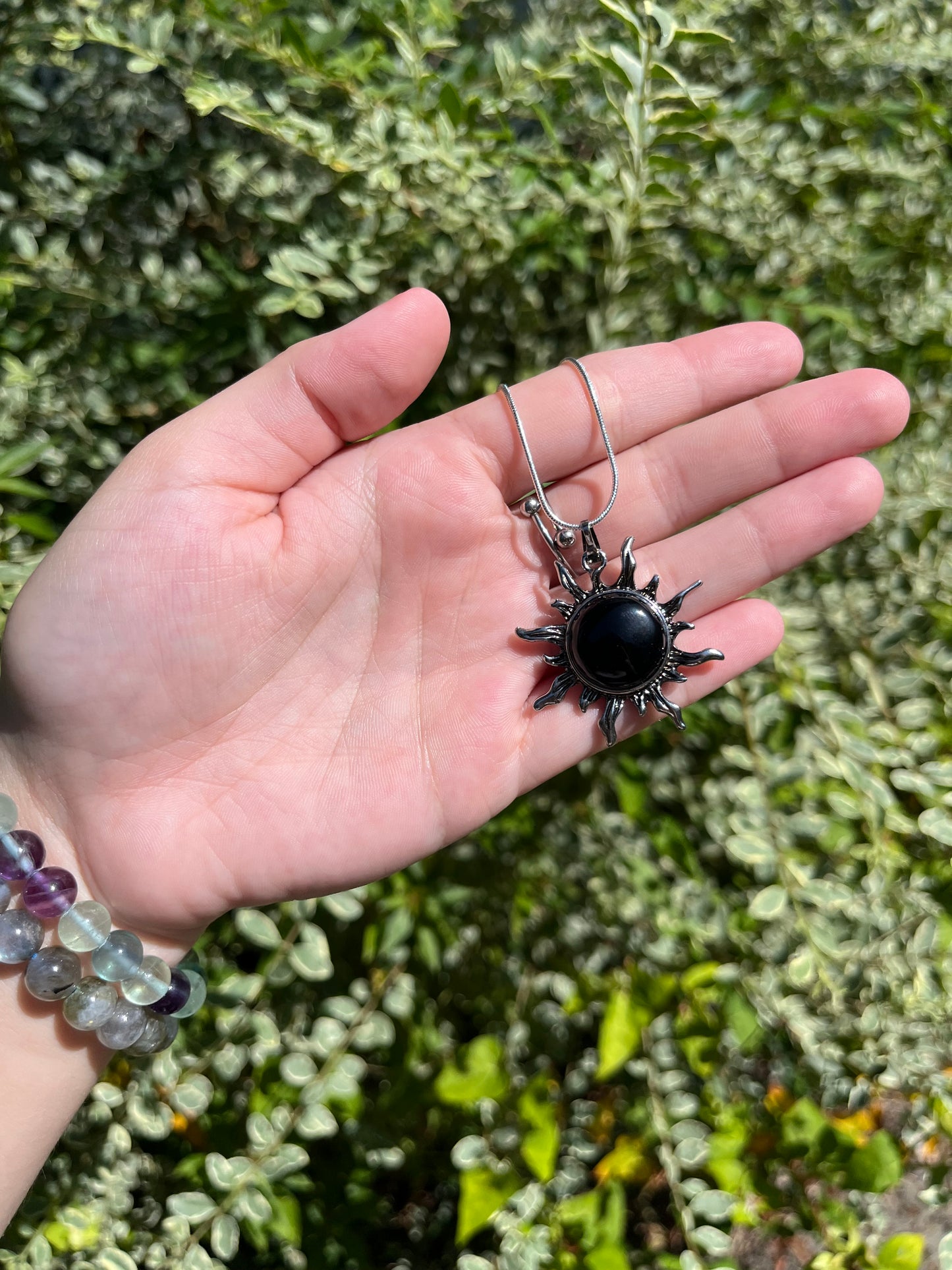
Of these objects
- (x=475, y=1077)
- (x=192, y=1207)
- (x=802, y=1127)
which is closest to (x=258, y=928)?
(x=192, y=1207)

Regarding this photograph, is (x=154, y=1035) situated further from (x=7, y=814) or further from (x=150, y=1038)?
(x=7, y=814)

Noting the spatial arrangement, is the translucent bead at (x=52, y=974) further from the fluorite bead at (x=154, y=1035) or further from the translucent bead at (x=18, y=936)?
the fluorite bead at (x=154, y=1035)

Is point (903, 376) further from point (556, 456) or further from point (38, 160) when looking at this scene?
point (38, 160)

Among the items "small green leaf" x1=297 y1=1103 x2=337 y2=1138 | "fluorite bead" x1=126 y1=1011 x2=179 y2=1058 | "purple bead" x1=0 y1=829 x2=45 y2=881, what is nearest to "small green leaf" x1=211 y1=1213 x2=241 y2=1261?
"small green leaf" x1=297 y1=1103 x2=337 y2=1138

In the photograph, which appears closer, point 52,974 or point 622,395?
point 52,974

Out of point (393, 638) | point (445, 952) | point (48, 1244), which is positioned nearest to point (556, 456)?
point (393, 638)

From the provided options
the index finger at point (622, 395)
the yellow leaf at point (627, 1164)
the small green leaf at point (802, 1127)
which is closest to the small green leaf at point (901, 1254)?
the small green leaf at point (802, 1127)
